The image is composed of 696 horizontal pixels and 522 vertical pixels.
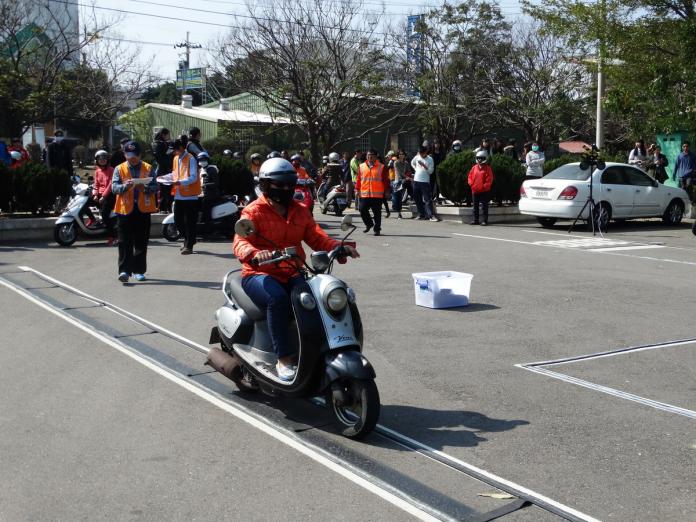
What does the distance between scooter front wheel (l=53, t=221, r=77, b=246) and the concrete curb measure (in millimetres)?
882

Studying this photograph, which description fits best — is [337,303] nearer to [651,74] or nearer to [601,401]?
[601,401]

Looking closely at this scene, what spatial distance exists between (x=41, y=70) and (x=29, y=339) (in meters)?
21.3

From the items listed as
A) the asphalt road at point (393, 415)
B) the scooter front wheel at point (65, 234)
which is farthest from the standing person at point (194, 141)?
the asphalt road at point (393, 415)

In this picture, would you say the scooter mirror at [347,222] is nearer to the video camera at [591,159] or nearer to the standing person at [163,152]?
the standing person at [163,152]

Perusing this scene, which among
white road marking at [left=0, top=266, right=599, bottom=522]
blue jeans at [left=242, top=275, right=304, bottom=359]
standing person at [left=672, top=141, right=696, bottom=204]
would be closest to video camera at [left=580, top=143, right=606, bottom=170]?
standing person at [left=672, top=141, right=696, bottom=204]

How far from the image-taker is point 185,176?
47.8 ft

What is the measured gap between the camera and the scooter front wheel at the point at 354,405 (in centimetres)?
549

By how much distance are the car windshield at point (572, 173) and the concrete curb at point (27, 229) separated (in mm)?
10229

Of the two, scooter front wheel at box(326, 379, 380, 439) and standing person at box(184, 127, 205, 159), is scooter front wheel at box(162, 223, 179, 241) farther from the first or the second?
scooter front wheel at box(326, 379, 380, 439)

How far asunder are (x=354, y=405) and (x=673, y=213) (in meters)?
17.7

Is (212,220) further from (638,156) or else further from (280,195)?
(638,156)

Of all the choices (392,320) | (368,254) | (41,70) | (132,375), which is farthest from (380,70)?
(132,375)

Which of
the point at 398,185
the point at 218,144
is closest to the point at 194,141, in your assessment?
the point at 398,185

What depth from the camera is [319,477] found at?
501cm
